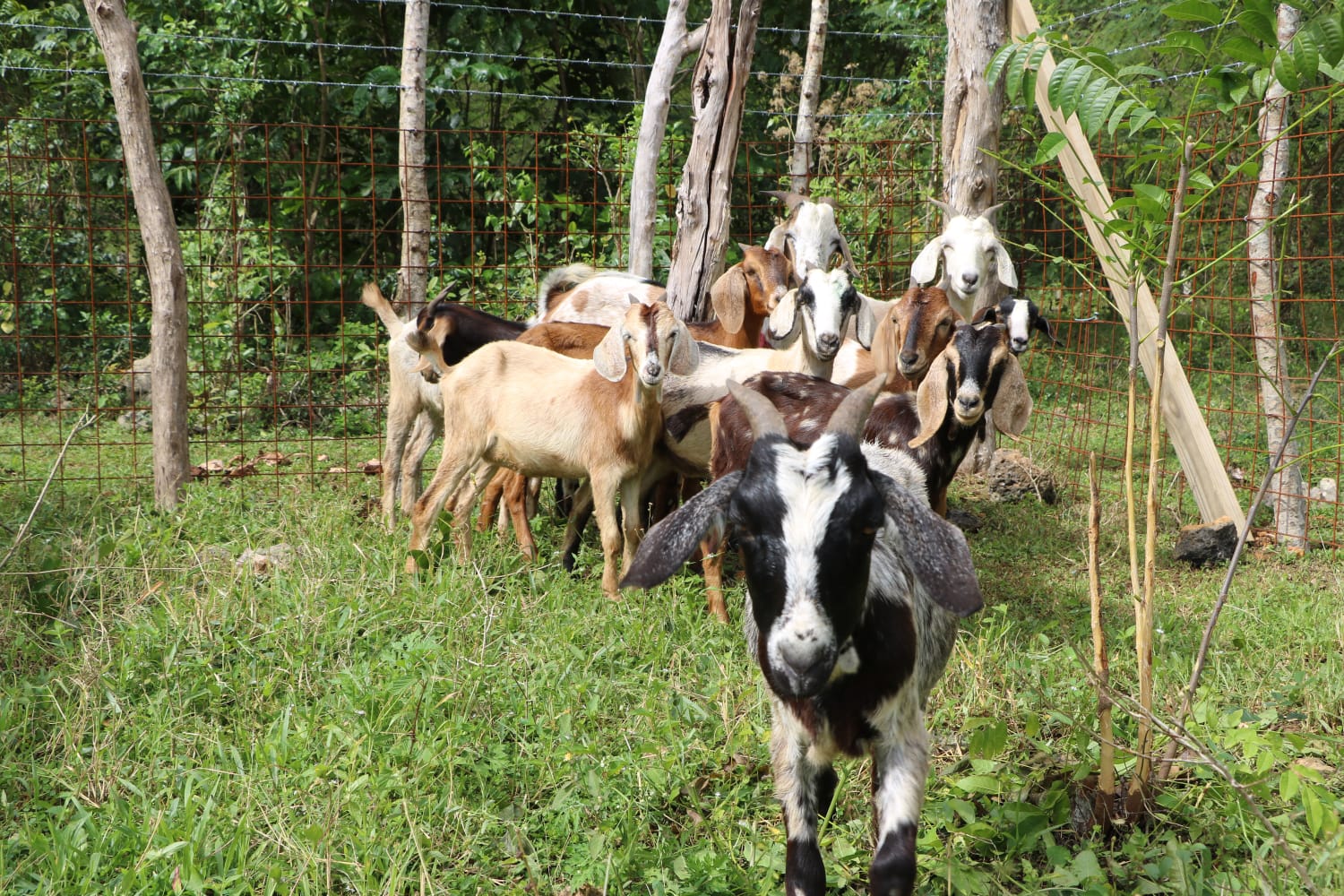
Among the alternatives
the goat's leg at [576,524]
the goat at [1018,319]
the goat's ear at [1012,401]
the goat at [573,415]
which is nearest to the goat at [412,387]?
the goat at [573,415]

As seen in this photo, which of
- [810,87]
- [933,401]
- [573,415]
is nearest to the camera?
Result: [933,401]

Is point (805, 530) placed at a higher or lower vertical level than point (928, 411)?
Result: higher

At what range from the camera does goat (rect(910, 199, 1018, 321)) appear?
701 cm

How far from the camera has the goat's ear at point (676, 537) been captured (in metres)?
2.83

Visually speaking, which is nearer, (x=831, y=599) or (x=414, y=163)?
(x=831, y=599)

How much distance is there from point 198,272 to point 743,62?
19.7 ft

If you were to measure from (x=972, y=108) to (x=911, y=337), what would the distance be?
2.09 meters

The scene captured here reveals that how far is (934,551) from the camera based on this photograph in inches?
111

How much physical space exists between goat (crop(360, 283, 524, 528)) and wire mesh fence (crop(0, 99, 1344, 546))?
101 centimetres

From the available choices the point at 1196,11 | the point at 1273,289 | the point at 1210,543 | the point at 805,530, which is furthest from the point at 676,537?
the point at 1273,289

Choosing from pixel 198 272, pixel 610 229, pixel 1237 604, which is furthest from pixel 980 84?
pixel 198 272

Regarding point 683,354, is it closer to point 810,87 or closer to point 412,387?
point 412,387

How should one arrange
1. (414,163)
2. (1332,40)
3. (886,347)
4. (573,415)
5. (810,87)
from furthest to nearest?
(810,87) → (414,163) → (886,347) → (573,415) → (1332,40)

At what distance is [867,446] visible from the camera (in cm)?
434
